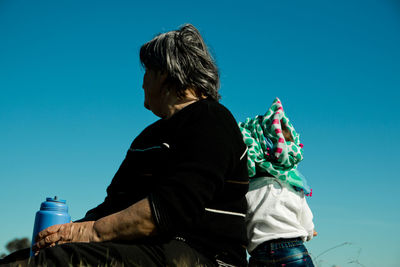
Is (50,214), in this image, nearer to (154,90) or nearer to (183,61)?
(154,90)

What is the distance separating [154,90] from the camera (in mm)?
3023

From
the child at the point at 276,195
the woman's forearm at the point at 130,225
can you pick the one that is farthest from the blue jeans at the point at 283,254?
the woman's forearm at the point at 130,225

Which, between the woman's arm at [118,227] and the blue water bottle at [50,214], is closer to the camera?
the woman's arm at [118,227]

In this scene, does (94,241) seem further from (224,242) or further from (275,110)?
(275,110)

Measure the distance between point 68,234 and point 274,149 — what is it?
2100mm

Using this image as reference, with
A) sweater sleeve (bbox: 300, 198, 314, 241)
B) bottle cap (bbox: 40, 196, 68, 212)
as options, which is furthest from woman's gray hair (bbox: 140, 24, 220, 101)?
bottle cap (bbox: 40, 196, 68, 212)

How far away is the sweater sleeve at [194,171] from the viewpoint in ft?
7.11

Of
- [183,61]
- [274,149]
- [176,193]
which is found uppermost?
[183,61]

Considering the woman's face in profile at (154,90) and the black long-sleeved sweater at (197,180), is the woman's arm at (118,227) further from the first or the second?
the woman's face in profile at (154,90)

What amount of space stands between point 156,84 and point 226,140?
0.88m

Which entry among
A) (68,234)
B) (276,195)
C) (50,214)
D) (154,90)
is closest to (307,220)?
(276,195)

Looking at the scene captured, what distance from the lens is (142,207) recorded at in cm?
219

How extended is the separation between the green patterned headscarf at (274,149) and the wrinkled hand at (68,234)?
1.78m

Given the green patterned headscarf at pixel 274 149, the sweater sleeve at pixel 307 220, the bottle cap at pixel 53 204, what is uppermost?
the green patterned headscarf at pixel 274 149
